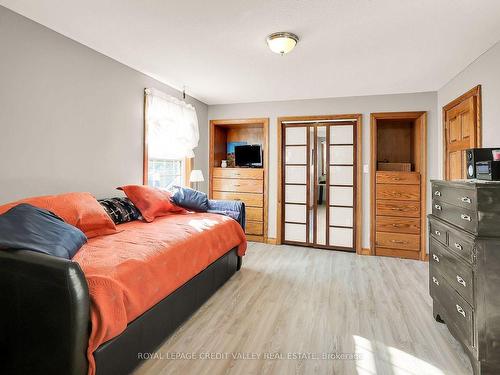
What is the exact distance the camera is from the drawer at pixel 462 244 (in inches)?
67.8

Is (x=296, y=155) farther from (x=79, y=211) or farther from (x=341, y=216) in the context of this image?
(x=79, y=211)

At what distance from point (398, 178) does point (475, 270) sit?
9.20ft

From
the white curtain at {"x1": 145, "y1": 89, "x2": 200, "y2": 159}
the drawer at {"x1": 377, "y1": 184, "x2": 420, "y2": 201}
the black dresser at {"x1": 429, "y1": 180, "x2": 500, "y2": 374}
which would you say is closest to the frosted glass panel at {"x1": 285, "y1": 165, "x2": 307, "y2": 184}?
the drawer at {"x1": 377, "y1": 184, "x2": 420, "y2": 201}

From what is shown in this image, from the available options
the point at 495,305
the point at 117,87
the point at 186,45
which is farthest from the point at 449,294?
the point at 117,87

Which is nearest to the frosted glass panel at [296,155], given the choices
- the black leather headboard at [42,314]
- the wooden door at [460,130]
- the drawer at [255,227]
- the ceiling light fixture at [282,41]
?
the drawer at [255,227]

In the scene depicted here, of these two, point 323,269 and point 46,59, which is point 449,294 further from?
point 46,59

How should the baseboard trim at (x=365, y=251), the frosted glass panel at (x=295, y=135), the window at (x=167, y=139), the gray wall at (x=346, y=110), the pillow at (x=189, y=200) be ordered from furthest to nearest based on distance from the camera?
the frosted glass panel at (x=295, y=135) < the baseboard trim at (x=365, y=251) < the gray wall at (x=346, y=110) < the window at (x=167, y=139) < the pillow at (x=189, y=200)

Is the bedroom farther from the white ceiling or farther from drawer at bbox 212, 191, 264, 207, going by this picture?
drawer at bbox 212, 191, 264, 207

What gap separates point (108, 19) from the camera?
2.29 metres

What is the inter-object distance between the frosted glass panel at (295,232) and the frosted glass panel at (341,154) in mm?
1209

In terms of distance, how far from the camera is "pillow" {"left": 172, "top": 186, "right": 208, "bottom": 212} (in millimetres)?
3520

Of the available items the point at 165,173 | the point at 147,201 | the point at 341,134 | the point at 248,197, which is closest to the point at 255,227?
the point at 248,197

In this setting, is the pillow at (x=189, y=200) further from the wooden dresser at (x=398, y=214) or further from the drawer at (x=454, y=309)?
the wooden dresser at (x=398, y=214)

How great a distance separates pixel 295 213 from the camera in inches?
191
